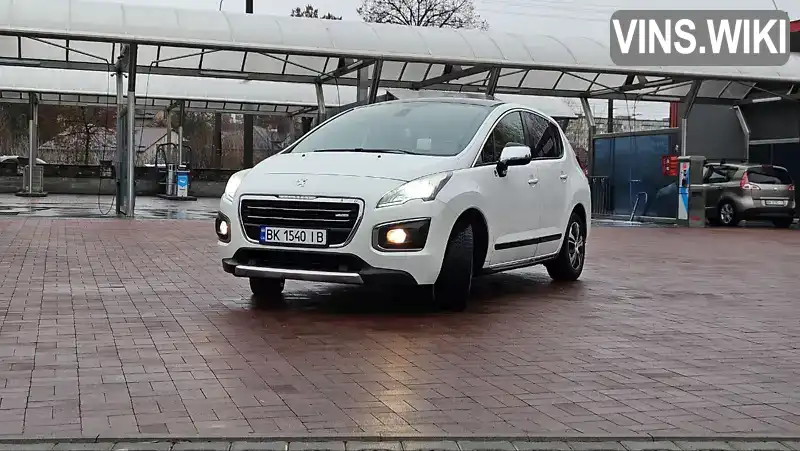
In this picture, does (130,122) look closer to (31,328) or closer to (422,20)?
(31,328)

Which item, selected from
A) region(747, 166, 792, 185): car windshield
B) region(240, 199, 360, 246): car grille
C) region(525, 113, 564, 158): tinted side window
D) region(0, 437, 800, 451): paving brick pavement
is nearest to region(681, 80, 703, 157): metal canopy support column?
region(747, 166, 792, 185): car windshield

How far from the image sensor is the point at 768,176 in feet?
78.6

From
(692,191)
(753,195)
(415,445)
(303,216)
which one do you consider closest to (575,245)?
(303,216)

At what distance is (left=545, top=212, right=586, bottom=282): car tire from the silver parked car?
46.4 feet

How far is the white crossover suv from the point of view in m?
7.68

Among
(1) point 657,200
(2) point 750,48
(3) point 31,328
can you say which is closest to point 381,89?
(1) point 657,200

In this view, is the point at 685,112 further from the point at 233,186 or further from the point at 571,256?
the point at 233,186

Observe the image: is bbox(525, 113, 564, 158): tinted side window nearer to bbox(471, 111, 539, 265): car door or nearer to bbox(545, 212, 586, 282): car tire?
bbox(471, 111, 539, 265): car door

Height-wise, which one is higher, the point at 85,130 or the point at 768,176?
the point at 85,130

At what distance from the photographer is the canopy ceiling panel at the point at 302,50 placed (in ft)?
63.0

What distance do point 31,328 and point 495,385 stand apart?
3404 millimetres

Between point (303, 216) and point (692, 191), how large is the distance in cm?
1786

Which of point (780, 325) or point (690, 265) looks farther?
point (690, 265)

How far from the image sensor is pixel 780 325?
8133 millimetres
